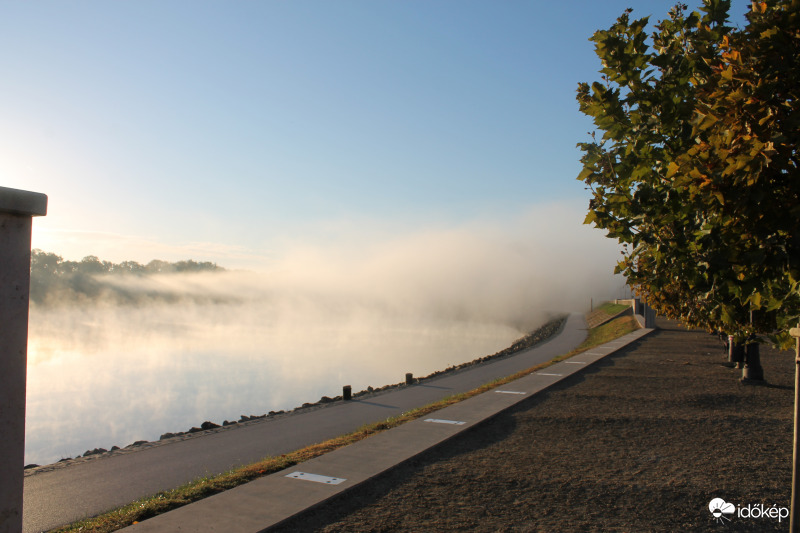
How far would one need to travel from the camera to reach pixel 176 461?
34.6ft

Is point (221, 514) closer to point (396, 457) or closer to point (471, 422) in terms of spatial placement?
point (396, 457)

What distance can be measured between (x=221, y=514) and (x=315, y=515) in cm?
100

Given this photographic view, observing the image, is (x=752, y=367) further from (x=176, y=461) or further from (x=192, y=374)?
(x=192, y=374)

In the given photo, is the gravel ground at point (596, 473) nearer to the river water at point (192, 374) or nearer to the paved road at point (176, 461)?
the paved road at point (176, 461)

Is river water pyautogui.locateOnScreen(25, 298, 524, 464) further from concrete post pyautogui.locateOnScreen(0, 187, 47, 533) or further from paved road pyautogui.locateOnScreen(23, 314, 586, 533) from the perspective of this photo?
concrete post pyautogui.locateOnScreen(0, 187, 47, 533)

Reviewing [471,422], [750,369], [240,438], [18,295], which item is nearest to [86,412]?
[240,438]

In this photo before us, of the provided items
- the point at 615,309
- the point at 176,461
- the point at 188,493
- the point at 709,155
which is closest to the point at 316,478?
the point at 188,493

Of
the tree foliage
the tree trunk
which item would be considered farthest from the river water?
the tree foliage

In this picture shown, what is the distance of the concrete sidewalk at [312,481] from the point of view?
5609 millimetres

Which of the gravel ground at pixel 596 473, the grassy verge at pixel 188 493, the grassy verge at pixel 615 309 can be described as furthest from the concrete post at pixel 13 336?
the grassy verge at pixel 615 309

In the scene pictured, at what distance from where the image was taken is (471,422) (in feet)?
34.4

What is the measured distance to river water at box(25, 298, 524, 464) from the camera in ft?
69.8

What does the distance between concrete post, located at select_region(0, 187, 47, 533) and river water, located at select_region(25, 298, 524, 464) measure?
15.9m

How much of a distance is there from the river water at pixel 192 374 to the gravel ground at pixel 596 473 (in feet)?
46.3
